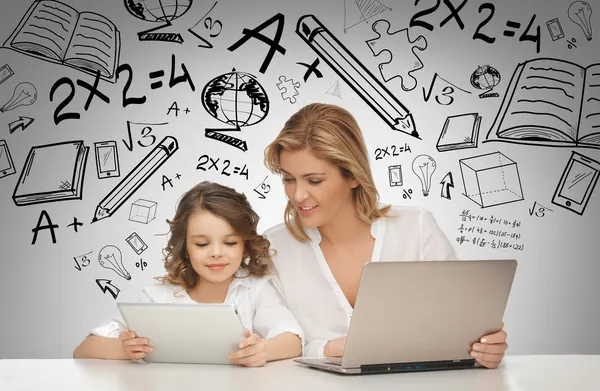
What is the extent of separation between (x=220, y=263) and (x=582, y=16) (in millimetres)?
2876

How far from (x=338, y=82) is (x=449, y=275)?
2.55 meters

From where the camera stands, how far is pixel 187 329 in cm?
162

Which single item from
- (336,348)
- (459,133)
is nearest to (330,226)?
(336,348)

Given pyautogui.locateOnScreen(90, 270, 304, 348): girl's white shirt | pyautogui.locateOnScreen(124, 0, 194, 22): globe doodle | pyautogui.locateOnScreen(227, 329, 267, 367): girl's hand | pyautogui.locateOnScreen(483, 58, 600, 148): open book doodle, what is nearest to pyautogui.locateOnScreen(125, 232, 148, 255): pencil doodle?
pyautogui.locateOnScreen(124, 0, 194, 22): globe doodle

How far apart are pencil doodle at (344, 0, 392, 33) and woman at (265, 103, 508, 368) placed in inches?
66.9

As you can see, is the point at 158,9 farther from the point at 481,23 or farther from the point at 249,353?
the point at 249,353

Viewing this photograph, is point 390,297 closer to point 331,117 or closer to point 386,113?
point 331,117

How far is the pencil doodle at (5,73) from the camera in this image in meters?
3.85

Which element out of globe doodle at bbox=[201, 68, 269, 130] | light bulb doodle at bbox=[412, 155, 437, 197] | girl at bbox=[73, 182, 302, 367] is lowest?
girl at bbox=[73, 182, 302, 367]

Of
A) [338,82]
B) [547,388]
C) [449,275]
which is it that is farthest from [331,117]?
[338,82]

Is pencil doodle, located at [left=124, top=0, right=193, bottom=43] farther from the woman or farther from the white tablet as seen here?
the white tablet

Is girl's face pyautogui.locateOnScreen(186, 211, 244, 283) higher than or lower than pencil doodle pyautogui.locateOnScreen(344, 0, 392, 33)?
lower

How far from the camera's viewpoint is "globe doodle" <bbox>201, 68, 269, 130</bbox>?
3.88 metres

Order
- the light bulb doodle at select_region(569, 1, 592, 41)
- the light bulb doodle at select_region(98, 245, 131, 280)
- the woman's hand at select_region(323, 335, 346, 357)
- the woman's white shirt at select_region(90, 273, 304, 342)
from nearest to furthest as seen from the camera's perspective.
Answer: the woman's hand at select_region(323, 335, 346, 357), the woman's white shirt at select_region(90, 273, 304, 342), the light bulb doodle at select_region(98, 245, 131, 280), the light bulb doodle at select_region(569, 1, 592, 41)
